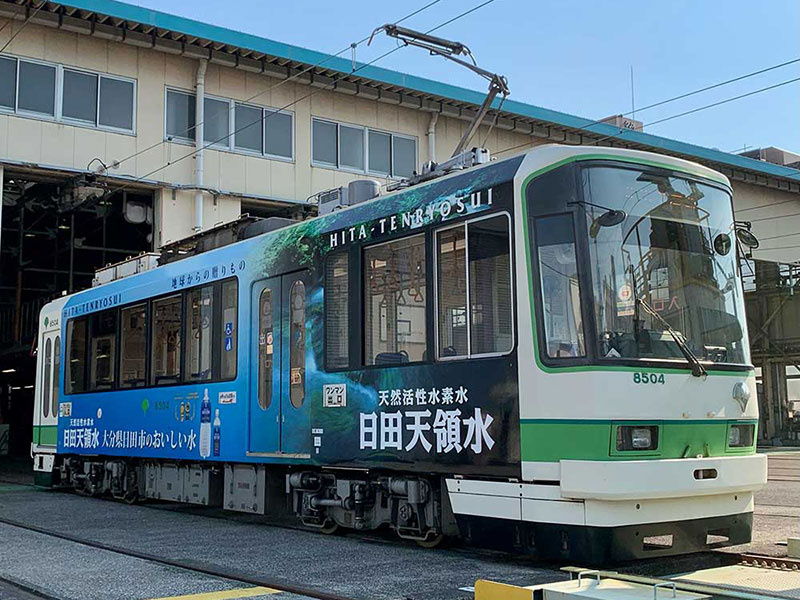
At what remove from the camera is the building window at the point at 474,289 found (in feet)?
26.2

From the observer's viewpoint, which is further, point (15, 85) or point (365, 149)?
point (365, 149)

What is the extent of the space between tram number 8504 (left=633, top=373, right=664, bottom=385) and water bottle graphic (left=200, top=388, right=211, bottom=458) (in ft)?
20.2

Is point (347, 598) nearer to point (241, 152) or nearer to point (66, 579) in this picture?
point (66, 579)

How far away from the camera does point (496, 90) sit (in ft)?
34.9

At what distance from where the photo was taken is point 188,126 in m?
21.8

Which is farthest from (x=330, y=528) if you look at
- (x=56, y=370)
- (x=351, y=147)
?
(x=351, y=147)

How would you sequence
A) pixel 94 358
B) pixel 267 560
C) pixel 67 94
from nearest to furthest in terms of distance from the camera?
pixel 267 560, pixel 94 358, pixel 67 94

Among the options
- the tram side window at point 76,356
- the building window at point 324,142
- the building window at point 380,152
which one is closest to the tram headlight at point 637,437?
the tram side window at point 76,356

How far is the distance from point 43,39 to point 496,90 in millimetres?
12821

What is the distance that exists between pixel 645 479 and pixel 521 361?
50.7 inches

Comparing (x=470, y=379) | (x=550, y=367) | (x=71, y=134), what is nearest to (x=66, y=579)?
(x=470, y=379)

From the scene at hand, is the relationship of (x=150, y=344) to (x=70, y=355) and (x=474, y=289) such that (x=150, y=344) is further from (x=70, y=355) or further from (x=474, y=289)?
(x=474, y=289)

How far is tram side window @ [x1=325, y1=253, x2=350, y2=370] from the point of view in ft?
31.6

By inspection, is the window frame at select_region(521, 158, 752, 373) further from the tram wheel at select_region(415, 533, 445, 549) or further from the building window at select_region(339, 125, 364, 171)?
the building window at select_region(339, 125, 364, 171)
